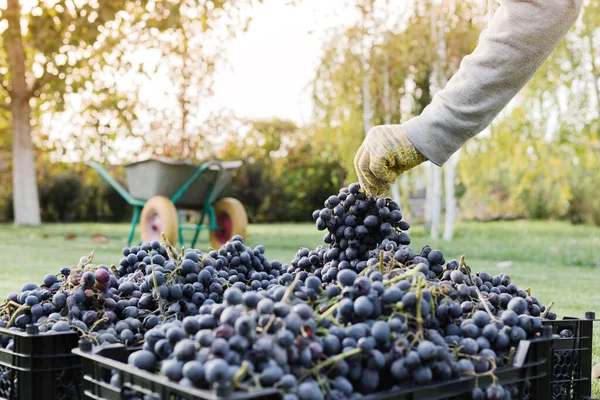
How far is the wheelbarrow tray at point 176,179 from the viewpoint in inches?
258

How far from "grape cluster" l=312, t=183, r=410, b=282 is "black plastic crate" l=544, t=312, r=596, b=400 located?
1.21ft

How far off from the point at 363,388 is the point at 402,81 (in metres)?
9.08

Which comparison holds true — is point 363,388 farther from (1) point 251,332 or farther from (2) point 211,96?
(2) point 211,96

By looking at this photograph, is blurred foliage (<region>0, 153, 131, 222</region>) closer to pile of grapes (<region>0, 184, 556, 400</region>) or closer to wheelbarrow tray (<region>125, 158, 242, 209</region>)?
wheelbarrow tray (<region>125, 158, 242, 209</region>)

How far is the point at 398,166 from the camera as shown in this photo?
4.64 ft

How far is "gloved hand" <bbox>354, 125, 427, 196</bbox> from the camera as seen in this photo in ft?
4.50

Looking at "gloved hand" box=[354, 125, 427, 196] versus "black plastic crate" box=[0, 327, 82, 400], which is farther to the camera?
"gloved hand" box=[354, 125, 427, 196]

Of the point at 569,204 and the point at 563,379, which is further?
the point at 569,204

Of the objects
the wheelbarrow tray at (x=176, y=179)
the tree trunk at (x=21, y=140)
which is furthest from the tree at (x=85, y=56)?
the wheelbarrow tray at (x=176, y=179)

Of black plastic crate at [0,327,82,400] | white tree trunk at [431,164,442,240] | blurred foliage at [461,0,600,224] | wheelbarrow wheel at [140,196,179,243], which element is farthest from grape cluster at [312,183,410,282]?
blurred foliage at [461,0,600,224]

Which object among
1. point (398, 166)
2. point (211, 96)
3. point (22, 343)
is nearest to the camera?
point (22, 343)

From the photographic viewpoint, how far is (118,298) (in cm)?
133

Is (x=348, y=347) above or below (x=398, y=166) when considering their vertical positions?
below

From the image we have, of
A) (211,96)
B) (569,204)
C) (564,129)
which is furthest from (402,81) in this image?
(569,204)
